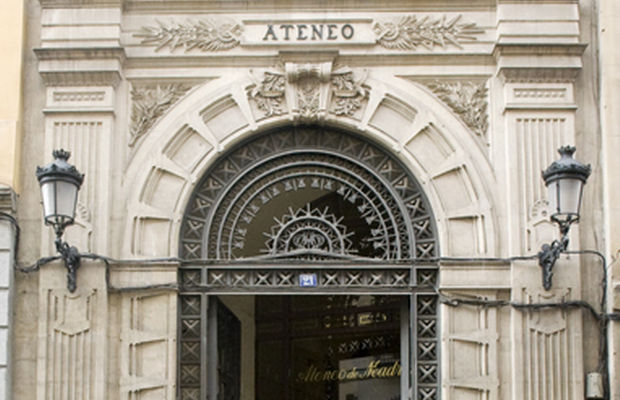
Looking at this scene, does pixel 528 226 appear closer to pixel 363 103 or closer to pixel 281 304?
pixel 363 103

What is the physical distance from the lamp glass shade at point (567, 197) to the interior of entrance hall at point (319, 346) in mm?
4879

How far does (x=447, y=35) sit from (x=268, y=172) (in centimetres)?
252

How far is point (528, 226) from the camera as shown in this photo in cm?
1138

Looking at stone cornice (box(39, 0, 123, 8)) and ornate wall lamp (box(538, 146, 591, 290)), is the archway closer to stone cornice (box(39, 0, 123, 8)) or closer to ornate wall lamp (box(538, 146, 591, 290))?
ornate wall lamp (box(538, 146, 591, 290))

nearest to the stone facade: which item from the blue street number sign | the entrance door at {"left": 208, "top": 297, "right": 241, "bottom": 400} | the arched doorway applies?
the arched doorway

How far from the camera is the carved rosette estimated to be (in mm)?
11805

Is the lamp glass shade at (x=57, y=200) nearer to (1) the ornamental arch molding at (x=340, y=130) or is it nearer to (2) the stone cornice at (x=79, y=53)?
(1) the ornamental arch molding at (x=340, y=130)

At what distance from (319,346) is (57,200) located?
7.06 metres

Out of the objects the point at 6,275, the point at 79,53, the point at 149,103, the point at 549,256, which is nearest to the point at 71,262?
the point at 6,275

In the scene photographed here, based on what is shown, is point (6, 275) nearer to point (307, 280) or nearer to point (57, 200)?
point (57, 200)

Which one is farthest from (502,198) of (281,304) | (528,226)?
(281,304)

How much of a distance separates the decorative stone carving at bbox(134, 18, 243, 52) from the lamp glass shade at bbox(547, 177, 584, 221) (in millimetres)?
3993

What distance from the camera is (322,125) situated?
11945 mm

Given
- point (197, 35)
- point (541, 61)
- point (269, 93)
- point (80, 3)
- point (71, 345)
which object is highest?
point (80, 3)
